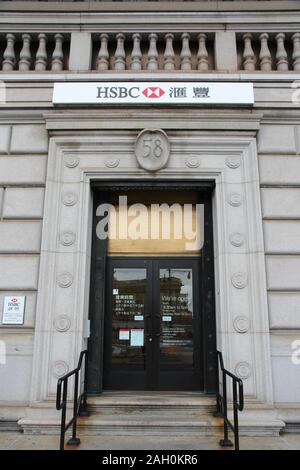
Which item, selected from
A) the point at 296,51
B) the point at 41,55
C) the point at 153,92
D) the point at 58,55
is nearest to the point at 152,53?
the point at 153,92

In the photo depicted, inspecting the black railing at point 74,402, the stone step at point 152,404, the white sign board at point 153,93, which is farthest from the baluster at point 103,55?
the stone step at point 152,404

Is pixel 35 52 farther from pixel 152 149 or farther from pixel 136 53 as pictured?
pixel 152 149

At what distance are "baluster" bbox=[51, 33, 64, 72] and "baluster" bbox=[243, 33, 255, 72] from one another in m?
3.31

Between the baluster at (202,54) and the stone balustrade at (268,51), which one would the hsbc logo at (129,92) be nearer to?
the baluster at (202,54)

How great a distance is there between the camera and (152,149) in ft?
20.2

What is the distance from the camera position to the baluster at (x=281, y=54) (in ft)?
21.3

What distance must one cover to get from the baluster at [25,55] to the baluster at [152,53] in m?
2.19

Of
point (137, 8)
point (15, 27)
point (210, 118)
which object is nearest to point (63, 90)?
point (15, 27)

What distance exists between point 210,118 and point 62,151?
2588 millimetres

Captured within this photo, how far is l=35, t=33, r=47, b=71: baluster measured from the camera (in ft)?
21.6

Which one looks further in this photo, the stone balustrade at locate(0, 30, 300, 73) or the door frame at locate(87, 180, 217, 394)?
the stone balustrade at locate(0, 30, 300, 73)

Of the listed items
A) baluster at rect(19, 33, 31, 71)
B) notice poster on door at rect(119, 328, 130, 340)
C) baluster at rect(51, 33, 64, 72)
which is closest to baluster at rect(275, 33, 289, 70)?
baluster at rect(51, 33, 64, 72)

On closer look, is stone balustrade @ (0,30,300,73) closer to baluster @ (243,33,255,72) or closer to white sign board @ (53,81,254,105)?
baluster @ (243,33,255,72)

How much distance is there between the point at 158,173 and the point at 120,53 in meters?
A: 2.36
